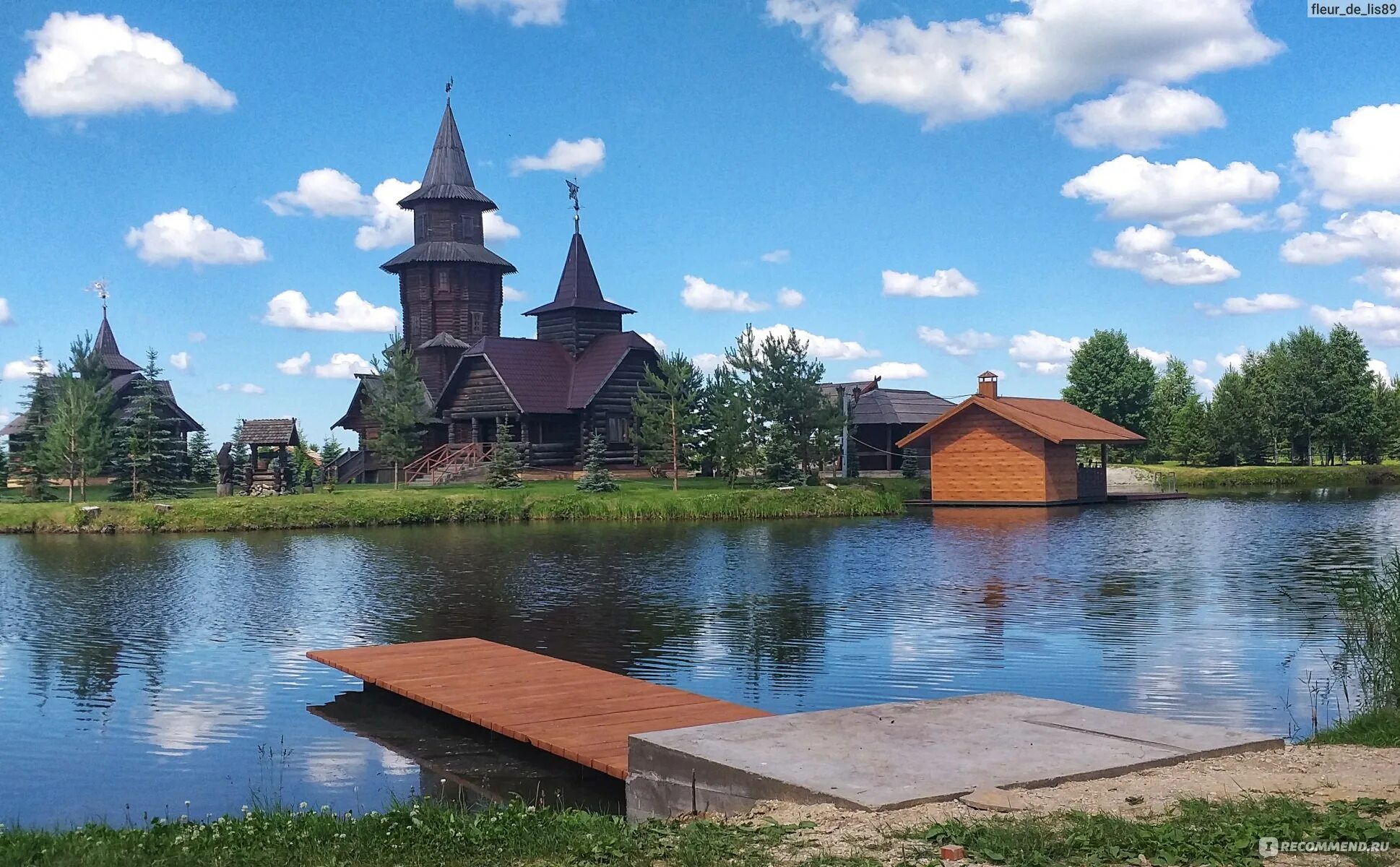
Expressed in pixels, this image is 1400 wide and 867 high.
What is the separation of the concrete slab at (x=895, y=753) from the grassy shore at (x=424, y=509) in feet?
107

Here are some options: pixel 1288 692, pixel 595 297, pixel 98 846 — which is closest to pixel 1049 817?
pixel 98 846

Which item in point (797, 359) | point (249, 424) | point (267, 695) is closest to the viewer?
point (267, 695)

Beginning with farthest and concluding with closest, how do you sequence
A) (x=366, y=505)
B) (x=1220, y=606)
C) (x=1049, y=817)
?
(x=366, y=505), (x=1220, y=606), (x=1049, y=817)

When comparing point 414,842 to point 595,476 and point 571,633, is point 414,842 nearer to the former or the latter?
point 571,633

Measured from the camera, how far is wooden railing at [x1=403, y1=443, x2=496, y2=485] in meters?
52.1

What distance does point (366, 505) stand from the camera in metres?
42.6

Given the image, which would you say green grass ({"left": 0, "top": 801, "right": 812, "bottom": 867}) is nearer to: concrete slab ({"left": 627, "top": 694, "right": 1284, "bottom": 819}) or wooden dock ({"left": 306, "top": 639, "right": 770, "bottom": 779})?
concrete slab ({"left": 627, "top": 694, "right": 1284, "bottom": 819})

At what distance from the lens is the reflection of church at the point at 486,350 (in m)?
54.8

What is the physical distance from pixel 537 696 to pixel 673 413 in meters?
37.3

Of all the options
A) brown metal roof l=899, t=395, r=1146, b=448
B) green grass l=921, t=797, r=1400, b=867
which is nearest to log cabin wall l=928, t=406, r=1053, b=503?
brown metal roof l=899, t=395, r=1146, b=448

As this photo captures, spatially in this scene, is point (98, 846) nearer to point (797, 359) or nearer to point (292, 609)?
point (292, 609)

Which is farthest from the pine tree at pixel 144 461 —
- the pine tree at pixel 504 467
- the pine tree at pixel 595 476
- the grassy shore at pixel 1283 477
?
the grassy shore at pixel 1283 477

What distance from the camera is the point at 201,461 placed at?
6391cm

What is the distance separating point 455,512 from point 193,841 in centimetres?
3562
